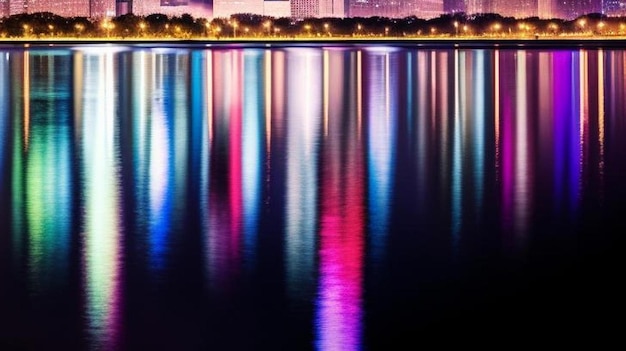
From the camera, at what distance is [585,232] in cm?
921

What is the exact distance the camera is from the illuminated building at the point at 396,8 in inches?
5231

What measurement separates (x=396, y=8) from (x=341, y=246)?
130668 mm

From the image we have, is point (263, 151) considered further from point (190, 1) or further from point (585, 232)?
point (190, 1)

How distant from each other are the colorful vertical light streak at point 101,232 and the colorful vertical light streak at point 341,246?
1.12 meters

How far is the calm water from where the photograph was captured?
21.8 ft

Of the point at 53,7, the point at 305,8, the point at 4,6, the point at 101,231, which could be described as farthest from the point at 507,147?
the point at 53,7

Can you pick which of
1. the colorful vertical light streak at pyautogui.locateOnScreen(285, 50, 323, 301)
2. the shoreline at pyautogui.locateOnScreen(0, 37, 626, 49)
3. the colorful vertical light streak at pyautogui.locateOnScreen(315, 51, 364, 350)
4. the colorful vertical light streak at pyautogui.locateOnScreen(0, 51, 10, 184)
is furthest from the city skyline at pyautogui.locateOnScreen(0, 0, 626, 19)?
the colorful vertical light streak at pyautogui.locateOnScreen(315, 51, 364, 350)

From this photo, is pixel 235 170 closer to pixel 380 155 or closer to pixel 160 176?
pixel 160 176

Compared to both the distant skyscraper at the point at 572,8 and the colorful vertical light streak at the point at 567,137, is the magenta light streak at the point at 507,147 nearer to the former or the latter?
the colorful vertical light streak at the point at 567,137

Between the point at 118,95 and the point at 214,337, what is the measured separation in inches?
725

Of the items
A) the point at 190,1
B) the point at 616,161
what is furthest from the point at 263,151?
the point at 190,1

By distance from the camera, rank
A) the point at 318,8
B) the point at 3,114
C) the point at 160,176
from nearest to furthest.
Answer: the point at 160,176 → the point at 3,114 → the point at 318,8

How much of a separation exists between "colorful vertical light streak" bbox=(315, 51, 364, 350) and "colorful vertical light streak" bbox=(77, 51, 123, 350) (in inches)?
44.2

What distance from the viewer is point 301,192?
1130 cm
